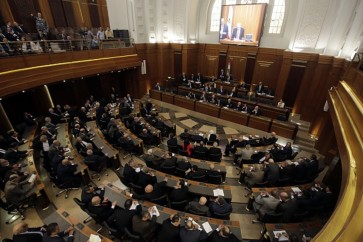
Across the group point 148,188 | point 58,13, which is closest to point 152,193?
point 148,188

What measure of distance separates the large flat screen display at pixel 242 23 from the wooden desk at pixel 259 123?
6.52 metres

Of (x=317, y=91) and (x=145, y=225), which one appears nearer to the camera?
(x=145, y=225)

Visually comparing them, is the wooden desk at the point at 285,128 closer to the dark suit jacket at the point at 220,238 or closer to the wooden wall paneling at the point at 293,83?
the wooden wall paneling at the point at 293,83

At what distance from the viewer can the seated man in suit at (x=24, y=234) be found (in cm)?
386

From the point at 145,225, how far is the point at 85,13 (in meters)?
14.0

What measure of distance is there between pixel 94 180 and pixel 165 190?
10.3ft

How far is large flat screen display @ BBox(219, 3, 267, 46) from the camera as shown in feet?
44.2

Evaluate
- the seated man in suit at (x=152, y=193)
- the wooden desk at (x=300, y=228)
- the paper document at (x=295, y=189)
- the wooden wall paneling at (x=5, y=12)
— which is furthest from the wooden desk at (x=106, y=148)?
the wooden wall paneling at (x=5, y=12)

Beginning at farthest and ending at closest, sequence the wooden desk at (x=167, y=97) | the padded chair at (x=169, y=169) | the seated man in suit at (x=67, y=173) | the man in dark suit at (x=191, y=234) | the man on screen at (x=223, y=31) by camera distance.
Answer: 1. the man on screen at (x=223, y=31)
2. the wooden desk at (x=167, y=97)
3. the padded chair at (x=169, y=169)
4. the seated man in suit at (x=67, y=173)
5. the man in dark suit at (x=191, y=234)

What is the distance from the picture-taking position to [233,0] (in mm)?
14633

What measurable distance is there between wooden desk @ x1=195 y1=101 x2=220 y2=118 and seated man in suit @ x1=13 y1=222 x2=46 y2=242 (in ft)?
33.1

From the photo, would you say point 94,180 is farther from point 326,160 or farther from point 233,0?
point 233,0

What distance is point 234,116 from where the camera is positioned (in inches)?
454

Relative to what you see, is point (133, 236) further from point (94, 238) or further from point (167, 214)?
point (167, 214)
